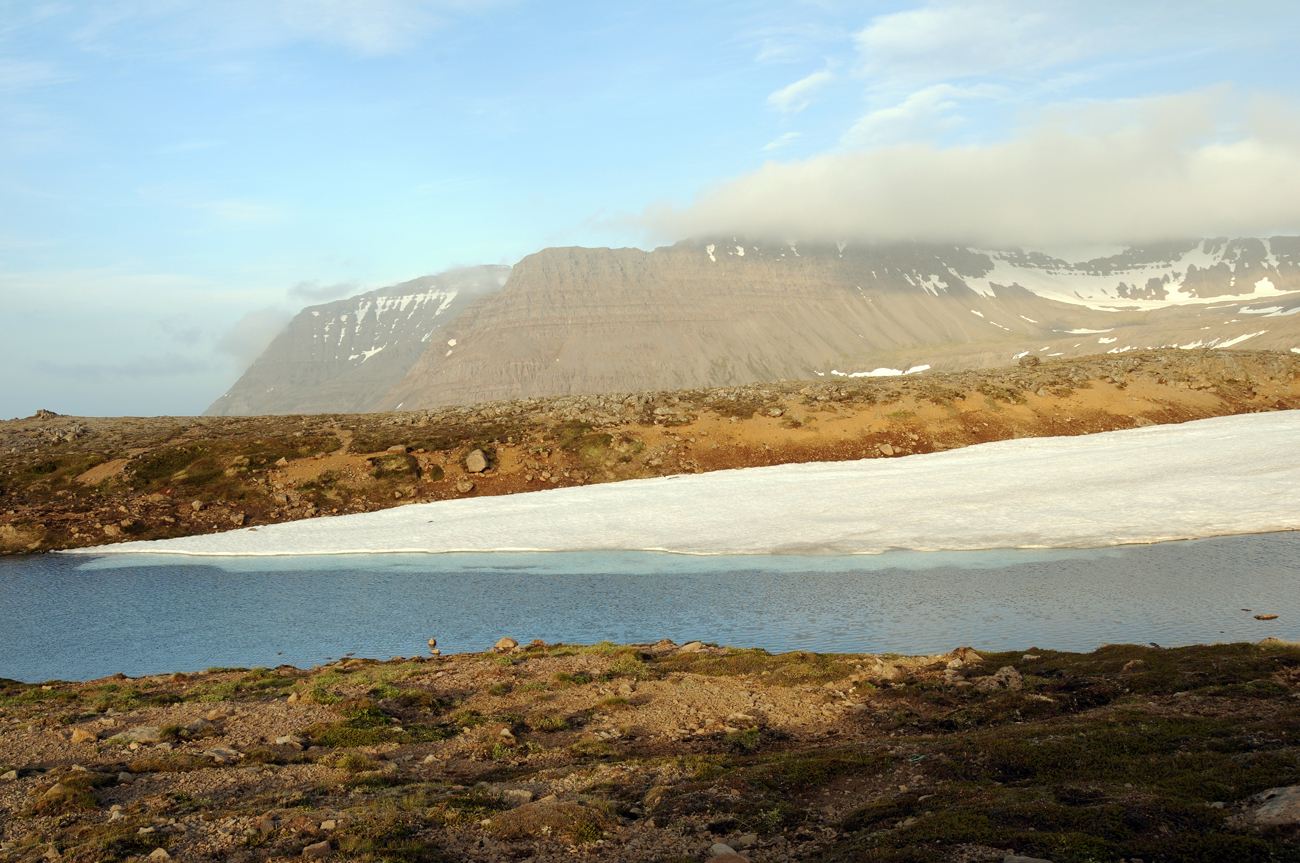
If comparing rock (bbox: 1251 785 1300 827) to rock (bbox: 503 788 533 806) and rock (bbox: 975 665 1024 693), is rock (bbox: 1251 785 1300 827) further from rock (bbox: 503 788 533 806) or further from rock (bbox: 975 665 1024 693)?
rock (bbox: 503 788 533 806)

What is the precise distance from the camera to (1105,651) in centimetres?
1930

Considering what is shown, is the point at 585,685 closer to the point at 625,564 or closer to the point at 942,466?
the point at 625,564

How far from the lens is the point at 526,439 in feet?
211

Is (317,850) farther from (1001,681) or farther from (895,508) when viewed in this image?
(895,508)

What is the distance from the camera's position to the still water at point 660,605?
24.0 meters

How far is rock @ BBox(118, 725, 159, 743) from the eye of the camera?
15.7m

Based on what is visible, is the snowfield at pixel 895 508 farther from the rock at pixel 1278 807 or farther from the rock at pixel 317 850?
the rock at pixel 317 850

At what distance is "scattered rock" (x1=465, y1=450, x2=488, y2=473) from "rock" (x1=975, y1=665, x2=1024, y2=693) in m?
46.0

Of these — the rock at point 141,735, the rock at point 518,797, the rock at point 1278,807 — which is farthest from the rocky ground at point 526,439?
the rock at point 1278,807

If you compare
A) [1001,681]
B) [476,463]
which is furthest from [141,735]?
[476,463]

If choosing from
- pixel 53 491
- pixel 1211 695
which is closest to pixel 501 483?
pixel 53 491

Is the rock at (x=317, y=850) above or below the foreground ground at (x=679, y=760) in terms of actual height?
above

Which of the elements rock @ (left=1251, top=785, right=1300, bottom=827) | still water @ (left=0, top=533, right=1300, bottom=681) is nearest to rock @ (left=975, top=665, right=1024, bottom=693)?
still water @ (left=0, top=533, right=1300, bottom=681)

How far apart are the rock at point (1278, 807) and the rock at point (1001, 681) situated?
7.78 meters
